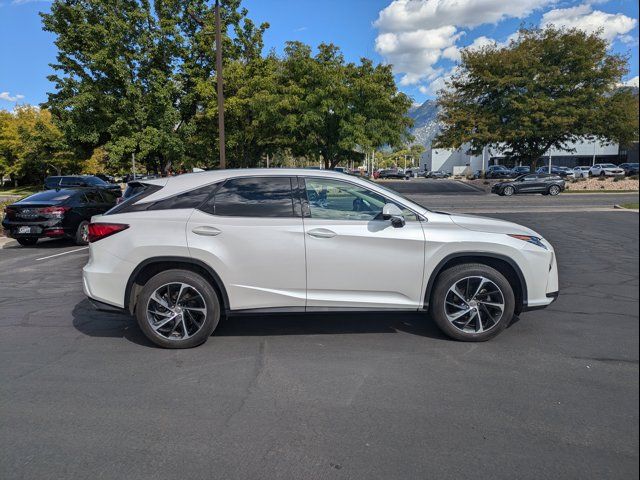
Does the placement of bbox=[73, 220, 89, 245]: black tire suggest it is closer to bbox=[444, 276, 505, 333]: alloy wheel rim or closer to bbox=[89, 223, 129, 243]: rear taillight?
bbox=[89, 223, 129, 243]: rear taillight

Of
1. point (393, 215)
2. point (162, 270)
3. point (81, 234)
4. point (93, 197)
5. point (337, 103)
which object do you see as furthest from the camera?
point (337, 103)

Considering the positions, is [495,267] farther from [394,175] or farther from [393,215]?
[394,175]

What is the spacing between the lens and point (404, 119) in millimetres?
27312

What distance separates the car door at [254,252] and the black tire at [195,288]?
Answer: 0.61 ft

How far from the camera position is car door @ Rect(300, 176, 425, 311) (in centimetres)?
447

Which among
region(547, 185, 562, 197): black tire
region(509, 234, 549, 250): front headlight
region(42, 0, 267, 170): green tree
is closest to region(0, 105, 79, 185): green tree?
region(42, 0, 267, 170): green tree

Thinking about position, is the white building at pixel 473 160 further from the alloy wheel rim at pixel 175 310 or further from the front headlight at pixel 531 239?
the alloy wheel rim at pixel 175 310

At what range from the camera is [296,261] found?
446 centimetres

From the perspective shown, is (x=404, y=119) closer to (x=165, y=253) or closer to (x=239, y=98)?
(x=239, y=98)

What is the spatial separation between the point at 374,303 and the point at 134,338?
2.65 metres

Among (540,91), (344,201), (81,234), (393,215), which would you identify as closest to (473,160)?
(540,91)

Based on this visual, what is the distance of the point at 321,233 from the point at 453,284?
4.67 feet

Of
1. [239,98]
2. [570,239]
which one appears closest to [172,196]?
[570,239]

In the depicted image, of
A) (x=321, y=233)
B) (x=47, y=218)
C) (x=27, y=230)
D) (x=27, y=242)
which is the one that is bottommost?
(x=27, y=242)
